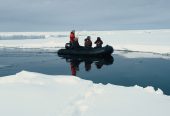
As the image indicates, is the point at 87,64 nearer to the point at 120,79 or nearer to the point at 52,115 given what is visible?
the point at 120,79

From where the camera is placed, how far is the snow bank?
616 cm

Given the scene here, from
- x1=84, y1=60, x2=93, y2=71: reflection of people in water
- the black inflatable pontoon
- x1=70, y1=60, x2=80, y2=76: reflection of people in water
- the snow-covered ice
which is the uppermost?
the snow-covered ice

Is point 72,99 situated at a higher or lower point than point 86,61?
higher

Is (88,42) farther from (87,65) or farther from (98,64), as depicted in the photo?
(87,65)

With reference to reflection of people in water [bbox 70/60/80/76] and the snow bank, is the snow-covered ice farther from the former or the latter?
reflection of people in water [bbox 70/60/80/76]

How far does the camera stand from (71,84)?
887 cm

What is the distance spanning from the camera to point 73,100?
7031 millimetres

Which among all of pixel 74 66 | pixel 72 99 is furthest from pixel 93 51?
pixel 72 99

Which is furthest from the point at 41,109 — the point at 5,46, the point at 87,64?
the point at 5,46

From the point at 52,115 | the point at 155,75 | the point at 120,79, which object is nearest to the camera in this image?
the point at 52,115

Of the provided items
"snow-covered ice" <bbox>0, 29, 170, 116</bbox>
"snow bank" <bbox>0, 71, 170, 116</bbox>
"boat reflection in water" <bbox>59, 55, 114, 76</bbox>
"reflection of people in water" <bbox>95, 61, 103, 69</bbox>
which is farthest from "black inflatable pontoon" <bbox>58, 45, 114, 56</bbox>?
"snow bank" <bbox>0, 71, 170, 116</bbox>

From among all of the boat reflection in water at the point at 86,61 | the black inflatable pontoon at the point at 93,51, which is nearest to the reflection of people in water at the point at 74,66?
the boat reflection in water at the point at 86,61

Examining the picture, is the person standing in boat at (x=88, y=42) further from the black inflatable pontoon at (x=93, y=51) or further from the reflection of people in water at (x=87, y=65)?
the reflection of people in water at (x=87, y=65)

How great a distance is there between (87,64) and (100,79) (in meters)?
4.83
